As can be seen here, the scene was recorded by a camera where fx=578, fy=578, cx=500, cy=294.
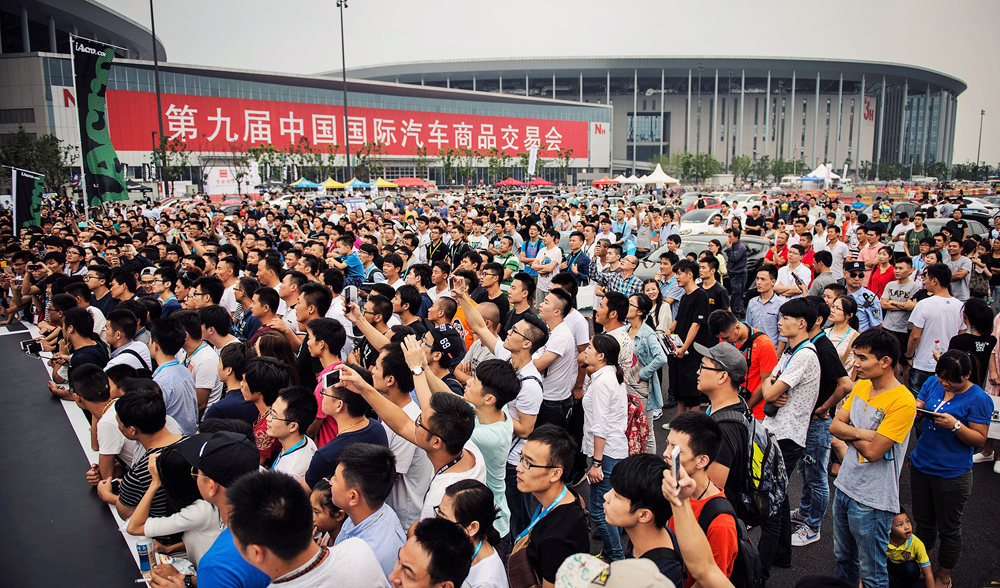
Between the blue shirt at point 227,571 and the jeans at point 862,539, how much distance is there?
307 centimetres

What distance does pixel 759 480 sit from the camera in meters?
3.29

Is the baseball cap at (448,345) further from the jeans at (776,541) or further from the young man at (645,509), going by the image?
the jeans at (776,541)

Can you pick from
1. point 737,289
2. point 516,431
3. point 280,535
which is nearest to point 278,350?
point 516,431

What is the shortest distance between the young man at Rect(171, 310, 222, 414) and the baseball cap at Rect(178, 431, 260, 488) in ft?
6.01

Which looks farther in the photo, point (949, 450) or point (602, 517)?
point (602, 517)

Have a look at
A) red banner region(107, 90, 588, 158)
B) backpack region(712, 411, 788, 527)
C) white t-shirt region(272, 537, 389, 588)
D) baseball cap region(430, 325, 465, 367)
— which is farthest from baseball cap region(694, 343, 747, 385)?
red banner region(107, 90, 588, 158)

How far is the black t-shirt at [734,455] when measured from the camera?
3.12m

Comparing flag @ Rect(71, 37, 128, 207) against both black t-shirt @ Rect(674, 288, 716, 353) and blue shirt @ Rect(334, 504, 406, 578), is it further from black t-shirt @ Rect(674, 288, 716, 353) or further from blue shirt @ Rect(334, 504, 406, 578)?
blue shirt @ Rect(334, 504, 406, 578)

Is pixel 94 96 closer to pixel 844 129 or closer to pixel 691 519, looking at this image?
pixel 691 519

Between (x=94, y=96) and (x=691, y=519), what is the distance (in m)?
15.4

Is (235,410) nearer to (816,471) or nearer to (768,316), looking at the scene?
(816,471)

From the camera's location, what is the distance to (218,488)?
2.71 m

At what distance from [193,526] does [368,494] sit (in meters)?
1.00

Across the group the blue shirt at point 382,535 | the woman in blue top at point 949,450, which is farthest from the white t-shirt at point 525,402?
the woman in blue top at point 949,450
